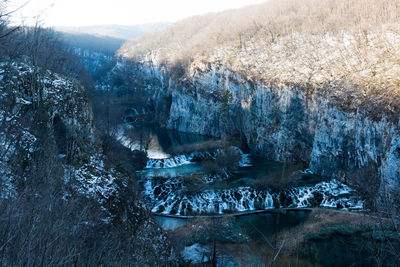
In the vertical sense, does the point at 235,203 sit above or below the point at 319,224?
below

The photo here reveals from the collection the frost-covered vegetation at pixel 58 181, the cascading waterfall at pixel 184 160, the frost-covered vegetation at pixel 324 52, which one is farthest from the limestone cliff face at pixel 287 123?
the frost-covered vegetation at pixel 58 181

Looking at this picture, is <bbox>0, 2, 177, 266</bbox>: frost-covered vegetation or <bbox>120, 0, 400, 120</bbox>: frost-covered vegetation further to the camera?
<bbox>120, 0, 400, 120</bbox>: frost-covered vegetation

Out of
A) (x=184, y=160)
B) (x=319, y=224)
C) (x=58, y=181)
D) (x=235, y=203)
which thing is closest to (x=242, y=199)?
(x=235, y=203)

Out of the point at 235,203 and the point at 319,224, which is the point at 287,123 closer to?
the point at 235,203

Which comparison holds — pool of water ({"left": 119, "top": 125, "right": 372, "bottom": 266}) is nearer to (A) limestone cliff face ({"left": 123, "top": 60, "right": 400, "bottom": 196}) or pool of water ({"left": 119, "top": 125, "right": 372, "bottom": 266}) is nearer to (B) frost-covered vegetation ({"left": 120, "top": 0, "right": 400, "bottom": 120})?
(A) limestone cliff face ({"left": 123, "top": 60, "right": 400, "bottom": 196})

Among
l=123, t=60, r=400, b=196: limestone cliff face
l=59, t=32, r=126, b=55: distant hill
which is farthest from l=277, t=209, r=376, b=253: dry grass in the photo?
l=59, t=32, r=126, b=55: distant hill

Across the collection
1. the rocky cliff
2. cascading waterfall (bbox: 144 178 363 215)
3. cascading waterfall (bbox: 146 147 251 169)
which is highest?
the rocky cliff

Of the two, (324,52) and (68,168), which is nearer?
(68,168)

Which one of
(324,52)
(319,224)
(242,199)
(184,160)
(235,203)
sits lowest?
(184,160)
